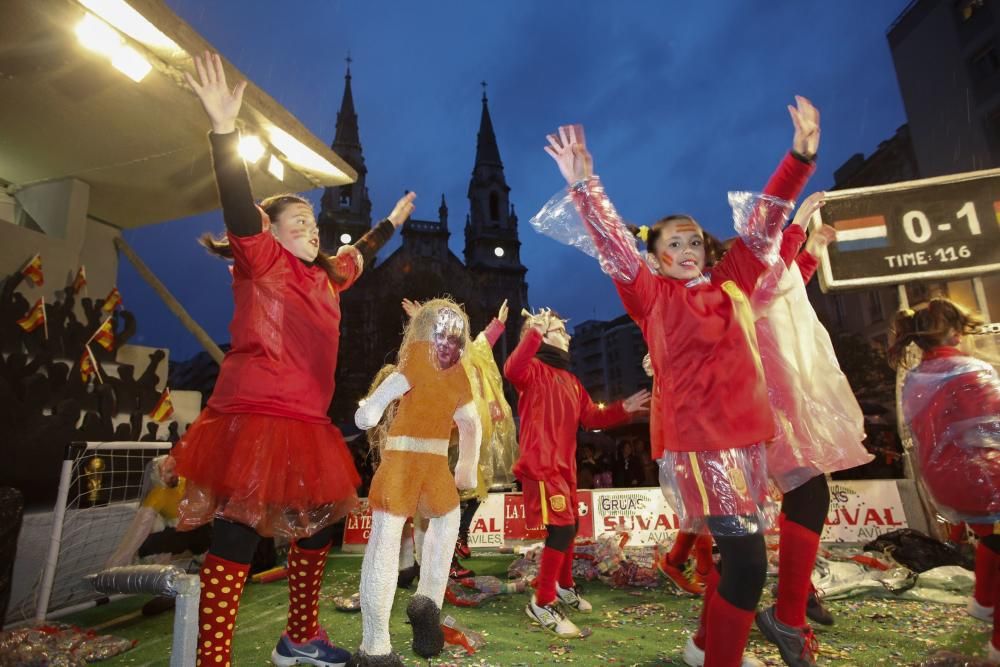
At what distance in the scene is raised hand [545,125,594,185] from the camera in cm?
229

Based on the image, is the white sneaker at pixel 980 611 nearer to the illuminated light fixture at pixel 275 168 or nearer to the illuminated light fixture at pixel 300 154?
the illuminated light fixture at pixel 300 154

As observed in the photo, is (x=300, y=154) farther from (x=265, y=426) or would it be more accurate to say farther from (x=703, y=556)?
(x=703, y=556)

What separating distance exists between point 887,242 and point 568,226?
12.5 feet

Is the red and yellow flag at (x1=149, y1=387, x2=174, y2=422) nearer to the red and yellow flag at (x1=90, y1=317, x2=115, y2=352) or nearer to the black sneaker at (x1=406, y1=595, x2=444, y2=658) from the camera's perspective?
the red and yellow flag at (x1=90, y1=317, x2=115, y2=352)

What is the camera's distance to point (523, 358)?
159 inches

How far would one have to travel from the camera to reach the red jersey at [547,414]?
3988 millimetres

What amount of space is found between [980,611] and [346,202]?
51244 millimetres

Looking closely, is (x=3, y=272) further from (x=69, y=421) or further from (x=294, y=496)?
(x=294, y=496)

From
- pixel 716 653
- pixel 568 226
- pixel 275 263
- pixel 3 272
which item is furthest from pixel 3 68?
pixel 716 653

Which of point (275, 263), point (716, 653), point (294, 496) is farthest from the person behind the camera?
point (275, 263)

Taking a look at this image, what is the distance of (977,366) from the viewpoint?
→ 297cm

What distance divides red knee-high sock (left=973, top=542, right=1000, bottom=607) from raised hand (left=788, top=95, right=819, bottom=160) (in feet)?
8.89

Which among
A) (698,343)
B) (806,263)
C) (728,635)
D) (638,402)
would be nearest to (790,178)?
(698,343)

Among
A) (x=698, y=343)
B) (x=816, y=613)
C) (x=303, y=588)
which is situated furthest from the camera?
(x=816, y=613)
